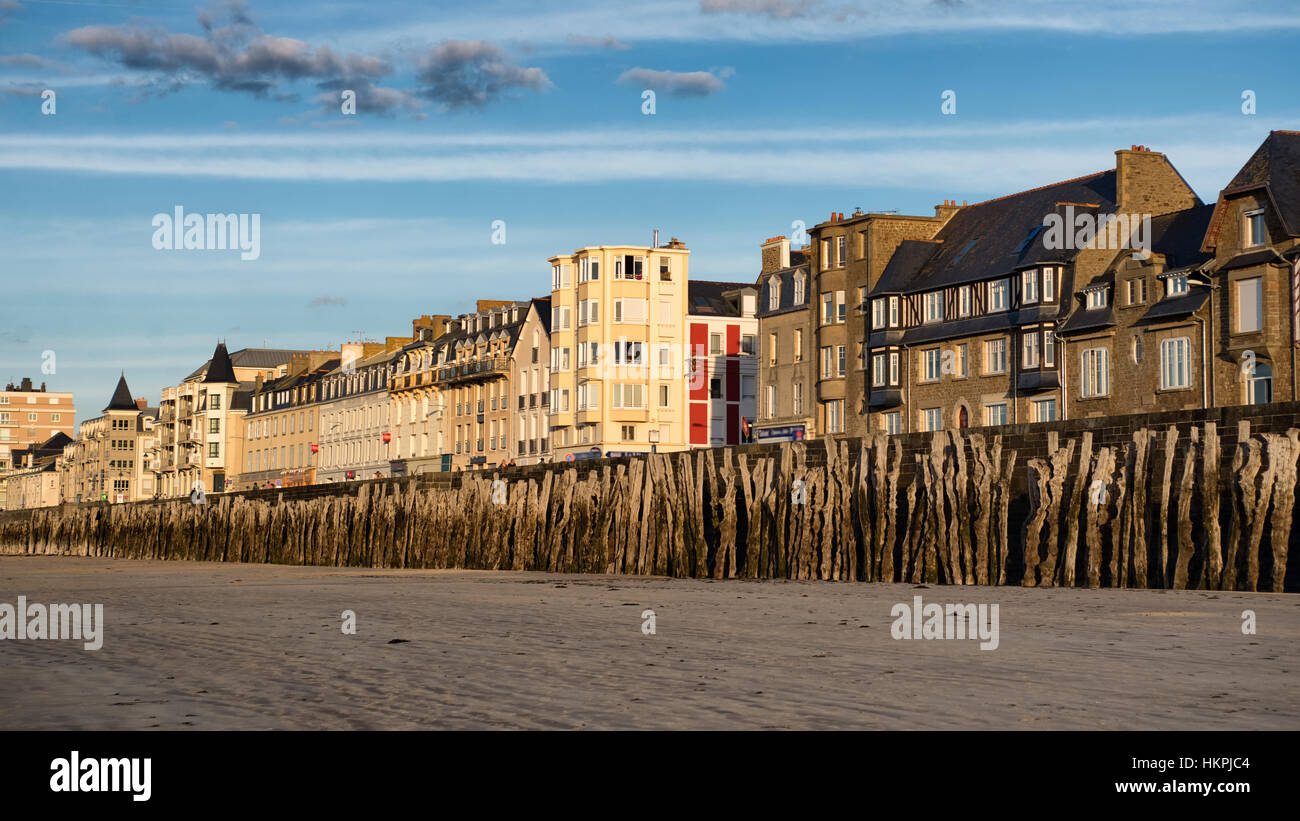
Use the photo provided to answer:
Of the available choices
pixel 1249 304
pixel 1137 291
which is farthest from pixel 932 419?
pixel 1249 304

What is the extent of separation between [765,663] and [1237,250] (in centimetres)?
3944

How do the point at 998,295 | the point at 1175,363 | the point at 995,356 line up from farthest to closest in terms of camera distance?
the point at 998,295 < the point at 995,356 < the point at 1175,363

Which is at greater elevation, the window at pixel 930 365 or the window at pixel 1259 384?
the window at pixel 930 365

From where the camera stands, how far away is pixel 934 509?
22938mm

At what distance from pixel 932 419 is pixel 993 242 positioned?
733 cm

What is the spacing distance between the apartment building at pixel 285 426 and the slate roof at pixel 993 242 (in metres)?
62.9

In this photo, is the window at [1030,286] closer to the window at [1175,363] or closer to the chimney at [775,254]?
the window at [1175,363]

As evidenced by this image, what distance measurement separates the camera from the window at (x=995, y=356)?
56406 mm

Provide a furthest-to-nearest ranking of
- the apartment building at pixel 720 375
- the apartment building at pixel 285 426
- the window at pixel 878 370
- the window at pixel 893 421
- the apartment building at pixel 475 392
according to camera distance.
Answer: the apartment building at pixel 285 426 → the apartment building at pixel 475 392 → the apartment building at pixel 720 375 → the window at pixel 878 370 → the window at pixel 893 421

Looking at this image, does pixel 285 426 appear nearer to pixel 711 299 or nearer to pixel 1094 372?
pixel 711 299

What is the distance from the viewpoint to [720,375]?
82.3m

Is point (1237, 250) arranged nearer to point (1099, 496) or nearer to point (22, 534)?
point (1099, 496)

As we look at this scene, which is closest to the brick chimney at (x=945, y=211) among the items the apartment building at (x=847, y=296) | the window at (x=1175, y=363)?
the apartment building at (x=847, y=296)
